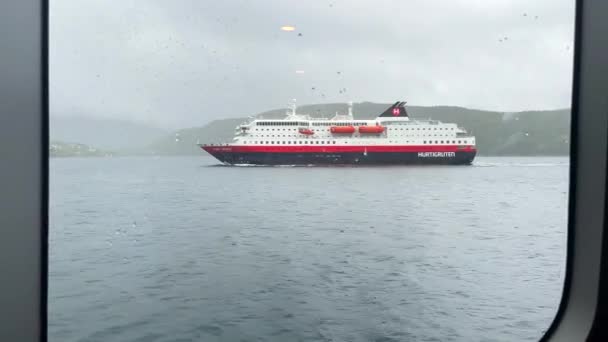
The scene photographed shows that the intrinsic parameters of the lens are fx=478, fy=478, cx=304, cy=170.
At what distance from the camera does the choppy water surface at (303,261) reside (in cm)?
462

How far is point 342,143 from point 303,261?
8.49 meters

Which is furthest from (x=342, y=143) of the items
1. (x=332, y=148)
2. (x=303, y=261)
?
(x=303, y=261)

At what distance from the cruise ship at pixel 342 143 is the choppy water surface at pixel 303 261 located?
1.77 metres

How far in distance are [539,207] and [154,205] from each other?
1778 centimetres

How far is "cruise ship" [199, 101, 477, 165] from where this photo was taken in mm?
17859

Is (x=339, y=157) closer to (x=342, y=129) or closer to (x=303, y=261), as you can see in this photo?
A: (x=342, y=129)

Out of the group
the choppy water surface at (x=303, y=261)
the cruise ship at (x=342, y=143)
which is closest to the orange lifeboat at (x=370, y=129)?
the cruise ship at (x=342, y=143)

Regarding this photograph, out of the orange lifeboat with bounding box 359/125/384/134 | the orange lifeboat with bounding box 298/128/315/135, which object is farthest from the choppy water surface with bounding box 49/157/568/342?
the orange lifeboat with bounding box 359/125/384/134

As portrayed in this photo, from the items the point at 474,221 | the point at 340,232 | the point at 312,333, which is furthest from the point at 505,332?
the point at 474,221

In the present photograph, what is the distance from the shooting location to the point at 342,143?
18.3 meters

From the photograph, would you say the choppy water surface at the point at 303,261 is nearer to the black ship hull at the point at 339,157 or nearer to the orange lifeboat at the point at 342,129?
the black ship hull at the point at 339,157

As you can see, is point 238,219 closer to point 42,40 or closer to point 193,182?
point 193,182

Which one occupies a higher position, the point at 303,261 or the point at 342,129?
the point at 342,129

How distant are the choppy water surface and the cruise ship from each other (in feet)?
5.80
